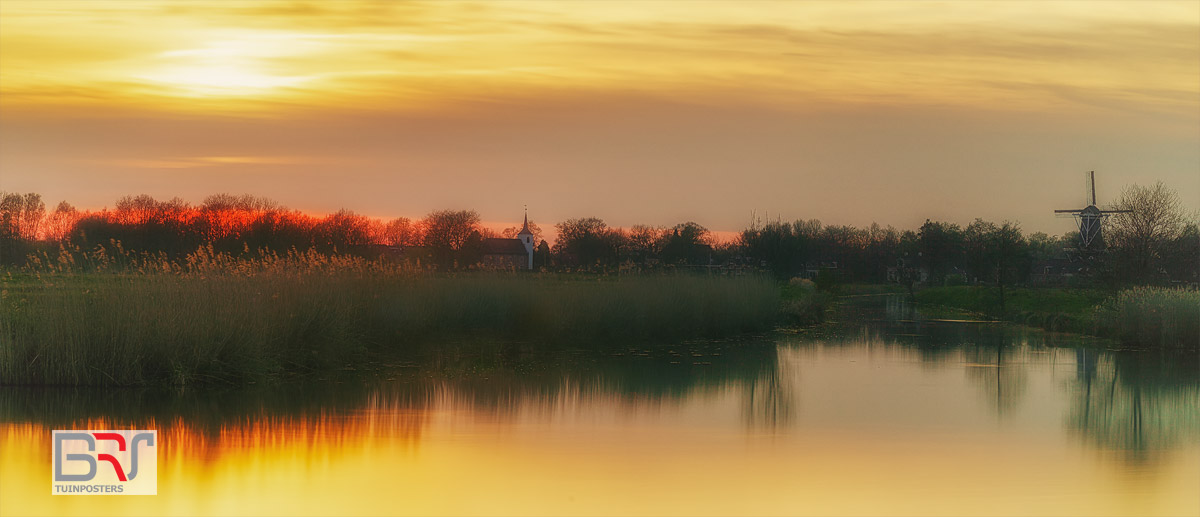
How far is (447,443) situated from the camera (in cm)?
1030

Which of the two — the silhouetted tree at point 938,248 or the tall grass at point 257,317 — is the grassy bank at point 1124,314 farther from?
the silhouetted tree at point 938,248

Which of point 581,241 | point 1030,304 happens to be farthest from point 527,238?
point 1030,304

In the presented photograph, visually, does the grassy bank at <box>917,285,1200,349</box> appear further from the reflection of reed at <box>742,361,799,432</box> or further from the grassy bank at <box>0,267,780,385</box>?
the grassy bank at <box>0,267,780,385</box>

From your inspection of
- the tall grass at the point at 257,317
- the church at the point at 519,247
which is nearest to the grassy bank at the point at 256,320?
the tall grass at the point at 257,317

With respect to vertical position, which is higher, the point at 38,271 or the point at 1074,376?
the point at 38,271

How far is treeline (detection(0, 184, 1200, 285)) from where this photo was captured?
3016 centimetres

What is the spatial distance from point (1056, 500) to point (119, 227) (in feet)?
102

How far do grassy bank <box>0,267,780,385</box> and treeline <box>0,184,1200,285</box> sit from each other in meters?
1.18

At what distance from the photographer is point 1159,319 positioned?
75.9 ft

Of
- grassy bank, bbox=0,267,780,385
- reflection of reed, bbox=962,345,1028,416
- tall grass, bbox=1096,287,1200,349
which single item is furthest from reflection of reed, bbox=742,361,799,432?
tall grass, bbox=1096,287,1200,349

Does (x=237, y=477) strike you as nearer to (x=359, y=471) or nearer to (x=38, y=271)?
(x=359, y=471)

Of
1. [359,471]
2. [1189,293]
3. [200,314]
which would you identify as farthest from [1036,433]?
[1189,293]

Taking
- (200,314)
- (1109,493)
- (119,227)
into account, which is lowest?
(1109,493)

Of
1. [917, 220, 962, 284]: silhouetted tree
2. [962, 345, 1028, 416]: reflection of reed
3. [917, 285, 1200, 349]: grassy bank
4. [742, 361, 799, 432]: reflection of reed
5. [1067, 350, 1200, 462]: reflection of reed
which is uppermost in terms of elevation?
[917, 220, 962, 284]: silhouetted tree
